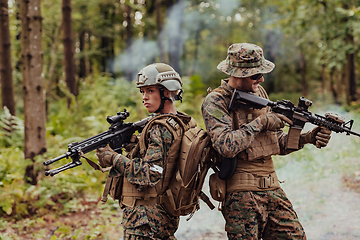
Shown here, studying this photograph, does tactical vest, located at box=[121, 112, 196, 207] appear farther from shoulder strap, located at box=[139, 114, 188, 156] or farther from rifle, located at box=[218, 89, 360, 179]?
rifle, located at box=[218, 89, 360, 179]

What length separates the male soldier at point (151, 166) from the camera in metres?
2.61

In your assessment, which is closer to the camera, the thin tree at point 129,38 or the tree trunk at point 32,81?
A: the tree trunk at point 32,81

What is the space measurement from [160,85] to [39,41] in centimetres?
417

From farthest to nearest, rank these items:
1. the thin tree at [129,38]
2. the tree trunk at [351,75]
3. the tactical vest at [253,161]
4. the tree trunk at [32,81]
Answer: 1. the thin tree at [129,38]
2. the tree trunk at [351,75]
3. the tree trunk at [32,81]
4. the tactical vest at [253,161]

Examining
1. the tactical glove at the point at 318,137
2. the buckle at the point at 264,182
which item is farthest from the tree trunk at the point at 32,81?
the tactical glove at the point at 318,137

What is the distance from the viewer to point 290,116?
283 cm

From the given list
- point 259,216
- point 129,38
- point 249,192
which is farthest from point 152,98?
point 129,38

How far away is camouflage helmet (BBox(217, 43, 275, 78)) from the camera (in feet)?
8.95

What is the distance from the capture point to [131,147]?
3.09 m

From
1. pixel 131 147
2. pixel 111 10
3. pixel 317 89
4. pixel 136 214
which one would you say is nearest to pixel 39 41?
pixel 131 147

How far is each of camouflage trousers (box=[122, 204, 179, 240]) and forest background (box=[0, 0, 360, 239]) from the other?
7.62ft

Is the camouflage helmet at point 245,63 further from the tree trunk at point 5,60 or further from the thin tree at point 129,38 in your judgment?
the thin tree at point 129,38

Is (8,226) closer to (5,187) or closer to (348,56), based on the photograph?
(5,187)

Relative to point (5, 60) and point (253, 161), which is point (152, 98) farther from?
point (5, 60)
